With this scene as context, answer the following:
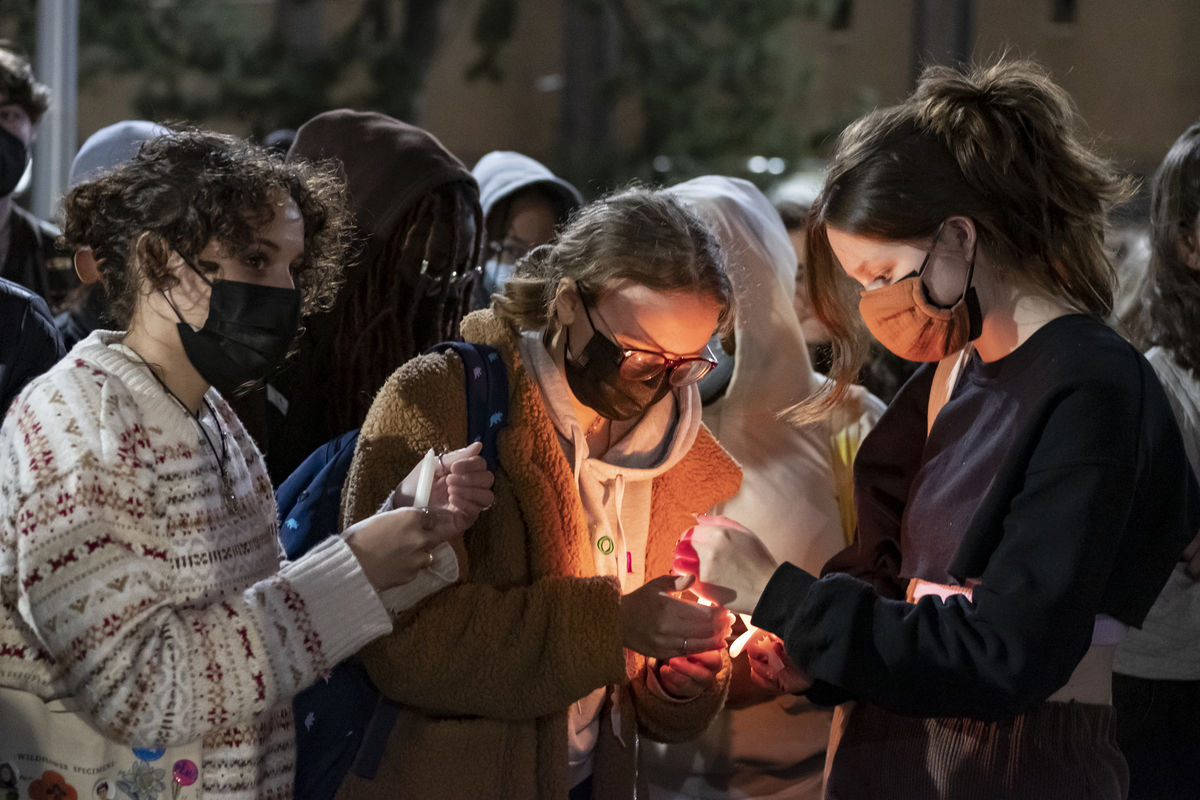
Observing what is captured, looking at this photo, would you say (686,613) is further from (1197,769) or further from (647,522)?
(1197,769)

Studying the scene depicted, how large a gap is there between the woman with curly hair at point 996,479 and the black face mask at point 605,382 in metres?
0.37

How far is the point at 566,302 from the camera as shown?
2365 millimetres

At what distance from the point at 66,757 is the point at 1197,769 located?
2.37 m

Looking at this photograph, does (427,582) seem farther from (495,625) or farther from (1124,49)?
(1124,49)

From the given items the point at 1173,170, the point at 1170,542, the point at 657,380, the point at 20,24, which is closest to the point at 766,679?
the point at 657,380

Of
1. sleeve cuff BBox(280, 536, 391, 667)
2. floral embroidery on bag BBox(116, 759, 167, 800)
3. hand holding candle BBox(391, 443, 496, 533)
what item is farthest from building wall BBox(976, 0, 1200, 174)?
floral embroidery on bag BBox(116, 759, 167, 800)

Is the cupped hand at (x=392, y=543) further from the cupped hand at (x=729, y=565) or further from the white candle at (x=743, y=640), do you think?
the white candle at (x=743, y=640)

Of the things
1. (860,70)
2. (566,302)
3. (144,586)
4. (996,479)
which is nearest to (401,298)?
(566,302)

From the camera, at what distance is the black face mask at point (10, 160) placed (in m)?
3.42

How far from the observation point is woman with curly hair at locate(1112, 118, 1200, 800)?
113 inches

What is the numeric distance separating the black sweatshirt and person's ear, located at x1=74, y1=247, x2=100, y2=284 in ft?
3.77

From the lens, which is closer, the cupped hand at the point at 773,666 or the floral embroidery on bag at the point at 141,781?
the floral embroidery on bag at the point at 141,781

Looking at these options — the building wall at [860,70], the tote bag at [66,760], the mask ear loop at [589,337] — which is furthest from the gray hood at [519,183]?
the building wall at [860,70]

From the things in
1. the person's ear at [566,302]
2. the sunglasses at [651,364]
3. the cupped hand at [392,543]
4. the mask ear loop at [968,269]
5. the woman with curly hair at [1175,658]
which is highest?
the mask ear loop at [968,269]
